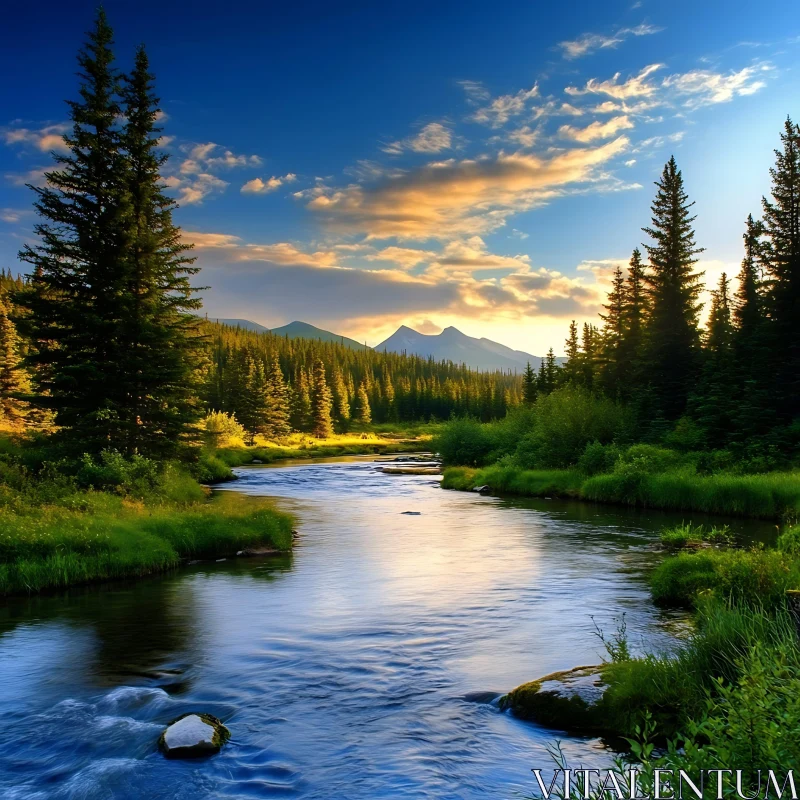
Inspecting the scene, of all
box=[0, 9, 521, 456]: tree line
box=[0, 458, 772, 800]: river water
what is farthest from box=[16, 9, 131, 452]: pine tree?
box=[0, 458, 772, 800]: river water

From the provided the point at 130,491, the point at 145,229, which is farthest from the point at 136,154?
the point at 130,491

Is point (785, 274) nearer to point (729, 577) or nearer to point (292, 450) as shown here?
point (729, 577)

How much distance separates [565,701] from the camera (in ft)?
31.3

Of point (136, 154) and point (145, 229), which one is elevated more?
point (136, 154)

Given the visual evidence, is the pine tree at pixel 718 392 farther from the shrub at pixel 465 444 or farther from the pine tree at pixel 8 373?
the pine tree at pixel 8 373

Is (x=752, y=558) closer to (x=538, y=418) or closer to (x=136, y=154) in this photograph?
(x=136, y=154)

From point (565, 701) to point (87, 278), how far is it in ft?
89.4

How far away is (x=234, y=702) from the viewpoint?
10.5m

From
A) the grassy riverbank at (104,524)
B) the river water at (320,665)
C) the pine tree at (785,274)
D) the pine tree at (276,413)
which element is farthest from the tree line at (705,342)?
the pine tree at (276,413)

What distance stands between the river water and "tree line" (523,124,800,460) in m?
21.0

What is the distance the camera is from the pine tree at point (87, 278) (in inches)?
1104

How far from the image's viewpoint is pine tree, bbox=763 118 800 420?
1541 inches

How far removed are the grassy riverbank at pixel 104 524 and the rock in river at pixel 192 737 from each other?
32.4 ft

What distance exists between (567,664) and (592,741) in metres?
3.19
